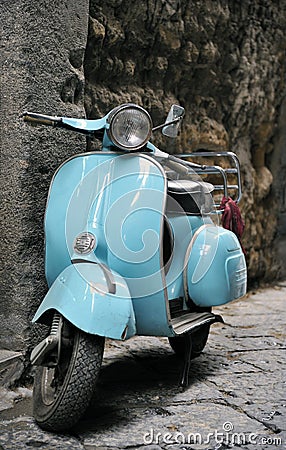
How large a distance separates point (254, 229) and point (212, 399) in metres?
2.65

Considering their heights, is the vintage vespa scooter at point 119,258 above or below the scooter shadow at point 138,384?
above

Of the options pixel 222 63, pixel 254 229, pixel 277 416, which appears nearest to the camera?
pixel 277 416

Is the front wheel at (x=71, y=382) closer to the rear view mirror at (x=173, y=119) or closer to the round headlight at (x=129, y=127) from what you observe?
the round headlight at (x=129, y=127)

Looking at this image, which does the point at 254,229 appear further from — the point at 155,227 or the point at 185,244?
the point at 155,227

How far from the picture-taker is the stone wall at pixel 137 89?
263cm

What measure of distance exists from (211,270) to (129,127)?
2.31ft

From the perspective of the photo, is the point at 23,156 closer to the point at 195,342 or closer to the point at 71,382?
the point at 71,382

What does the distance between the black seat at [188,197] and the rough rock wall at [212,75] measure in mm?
793

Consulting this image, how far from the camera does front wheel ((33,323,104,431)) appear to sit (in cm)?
206

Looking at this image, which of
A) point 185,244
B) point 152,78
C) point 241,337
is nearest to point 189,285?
point 185,244

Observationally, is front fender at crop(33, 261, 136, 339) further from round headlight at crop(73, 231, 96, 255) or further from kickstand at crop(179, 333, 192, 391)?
kickstand at crop(179, 333, 192, 391)

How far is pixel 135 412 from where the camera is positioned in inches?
92.6

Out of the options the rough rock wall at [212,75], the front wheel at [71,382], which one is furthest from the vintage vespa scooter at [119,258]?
the rough rock wall at [212,75]

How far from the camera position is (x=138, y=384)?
269 cm
